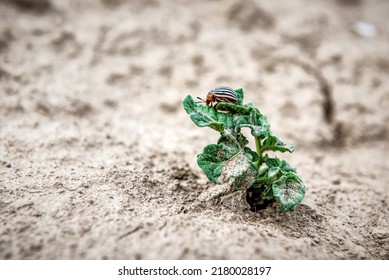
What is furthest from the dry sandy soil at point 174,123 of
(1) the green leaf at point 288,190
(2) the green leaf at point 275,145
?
(2) the green leaf at point 275,145

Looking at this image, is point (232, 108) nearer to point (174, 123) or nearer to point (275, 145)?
point (275, 145)

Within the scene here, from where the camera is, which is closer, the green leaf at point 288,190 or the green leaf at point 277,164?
the green leaf at point 288,190

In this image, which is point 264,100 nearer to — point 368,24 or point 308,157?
point 308,157

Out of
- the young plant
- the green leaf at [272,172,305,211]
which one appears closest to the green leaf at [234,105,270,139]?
the young plant

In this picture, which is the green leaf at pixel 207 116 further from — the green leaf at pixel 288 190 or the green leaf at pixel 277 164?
the green leaf at pixel 288 190

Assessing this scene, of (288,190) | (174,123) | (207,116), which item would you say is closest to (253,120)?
(207,116)

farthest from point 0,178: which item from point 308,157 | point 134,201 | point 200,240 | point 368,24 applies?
point 368,24

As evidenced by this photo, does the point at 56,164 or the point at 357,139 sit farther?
the point at 357,139

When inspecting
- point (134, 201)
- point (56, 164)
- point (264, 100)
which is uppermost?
point (264, 100)
